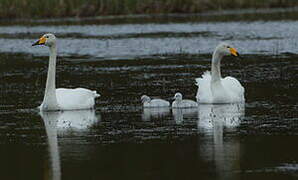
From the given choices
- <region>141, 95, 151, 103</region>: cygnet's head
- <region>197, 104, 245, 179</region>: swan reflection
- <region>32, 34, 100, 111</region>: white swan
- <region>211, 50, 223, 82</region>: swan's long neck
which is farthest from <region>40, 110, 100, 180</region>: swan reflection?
<region>211, 50, 223, 82</region>: swan's long neck

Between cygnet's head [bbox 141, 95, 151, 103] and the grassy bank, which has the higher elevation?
the grassy bank

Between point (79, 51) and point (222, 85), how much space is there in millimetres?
14005

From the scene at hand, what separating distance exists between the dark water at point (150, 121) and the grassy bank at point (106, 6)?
18.4m

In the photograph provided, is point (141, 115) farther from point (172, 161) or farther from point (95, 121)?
point (172, 161)

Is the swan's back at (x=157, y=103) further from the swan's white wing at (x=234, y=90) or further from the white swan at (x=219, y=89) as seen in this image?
the swan's white wing at (x=234, y=90)

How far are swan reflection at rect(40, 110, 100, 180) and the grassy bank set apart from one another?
32.7 metres

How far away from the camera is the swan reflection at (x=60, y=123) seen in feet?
36.9

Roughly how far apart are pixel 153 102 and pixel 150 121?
1478mm

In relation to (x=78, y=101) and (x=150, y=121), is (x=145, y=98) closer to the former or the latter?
(x=78, y=101)

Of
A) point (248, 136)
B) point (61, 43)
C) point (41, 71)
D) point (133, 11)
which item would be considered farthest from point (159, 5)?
point (248, 136)

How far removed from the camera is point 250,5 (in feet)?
164

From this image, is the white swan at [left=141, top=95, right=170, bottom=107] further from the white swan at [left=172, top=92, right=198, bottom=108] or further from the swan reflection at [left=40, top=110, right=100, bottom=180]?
the swan reflection at [left=40, top=110, right=100, bottom=180]

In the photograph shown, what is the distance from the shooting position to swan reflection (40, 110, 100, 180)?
443 inches

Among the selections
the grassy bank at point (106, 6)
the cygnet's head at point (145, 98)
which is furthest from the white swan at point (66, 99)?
the grassy bank at point (106, 6)
